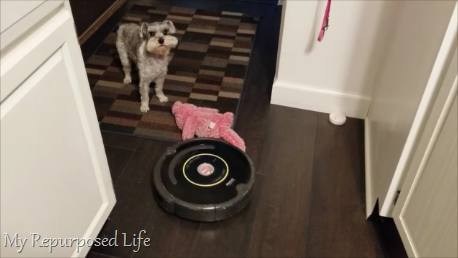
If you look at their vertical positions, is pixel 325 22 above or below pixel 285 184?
above

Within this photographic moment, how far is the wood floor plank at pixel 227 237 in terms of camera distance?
1.47m

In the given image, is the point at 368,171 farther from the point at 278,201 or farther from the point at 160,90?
the point at 160,90

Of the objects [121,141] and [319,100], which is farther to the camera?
[319,100]

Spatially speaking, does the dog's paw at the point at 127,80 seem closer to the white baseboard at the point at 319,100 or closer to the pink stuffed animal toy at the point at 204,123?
the pink stuffed animal toy at the point at 204,123

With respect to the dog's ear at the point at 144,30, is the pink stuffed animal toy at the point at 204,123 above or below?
below

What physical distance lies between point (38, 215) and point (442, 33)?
1077 millimetres

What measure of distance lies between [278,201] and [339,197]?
239 millimetres

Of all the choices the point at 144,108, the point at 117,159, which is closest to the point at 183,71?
the point at 144,108

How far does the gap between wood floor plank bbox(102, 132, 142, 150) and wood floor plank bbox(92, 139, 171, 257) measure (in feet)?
0.10

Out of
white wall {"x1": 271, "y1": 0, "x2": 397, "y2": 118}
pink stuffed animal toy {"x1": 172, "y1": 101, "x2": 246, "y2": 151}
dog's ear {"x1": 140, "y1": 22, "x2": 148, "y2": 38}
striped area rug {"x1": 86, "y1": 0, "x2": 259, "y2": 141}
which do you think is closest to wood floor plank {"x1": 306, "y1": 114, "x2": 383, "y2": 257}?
white wall {"x1": 271, "y1": 0, "x2": 397, "y2": 118}

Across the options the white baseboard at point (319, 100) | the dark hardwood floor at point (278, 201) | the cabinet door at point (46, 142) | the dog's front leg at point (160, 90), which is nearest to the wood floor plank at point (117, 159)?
the dark hardwood floor at point (278, 201)

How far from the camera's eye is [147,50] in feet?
6.21

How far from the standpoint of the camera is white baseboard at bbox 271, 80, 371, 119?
200 centimetres

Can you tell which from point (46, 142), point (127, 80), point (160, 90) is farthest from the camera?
point (127, 80)
